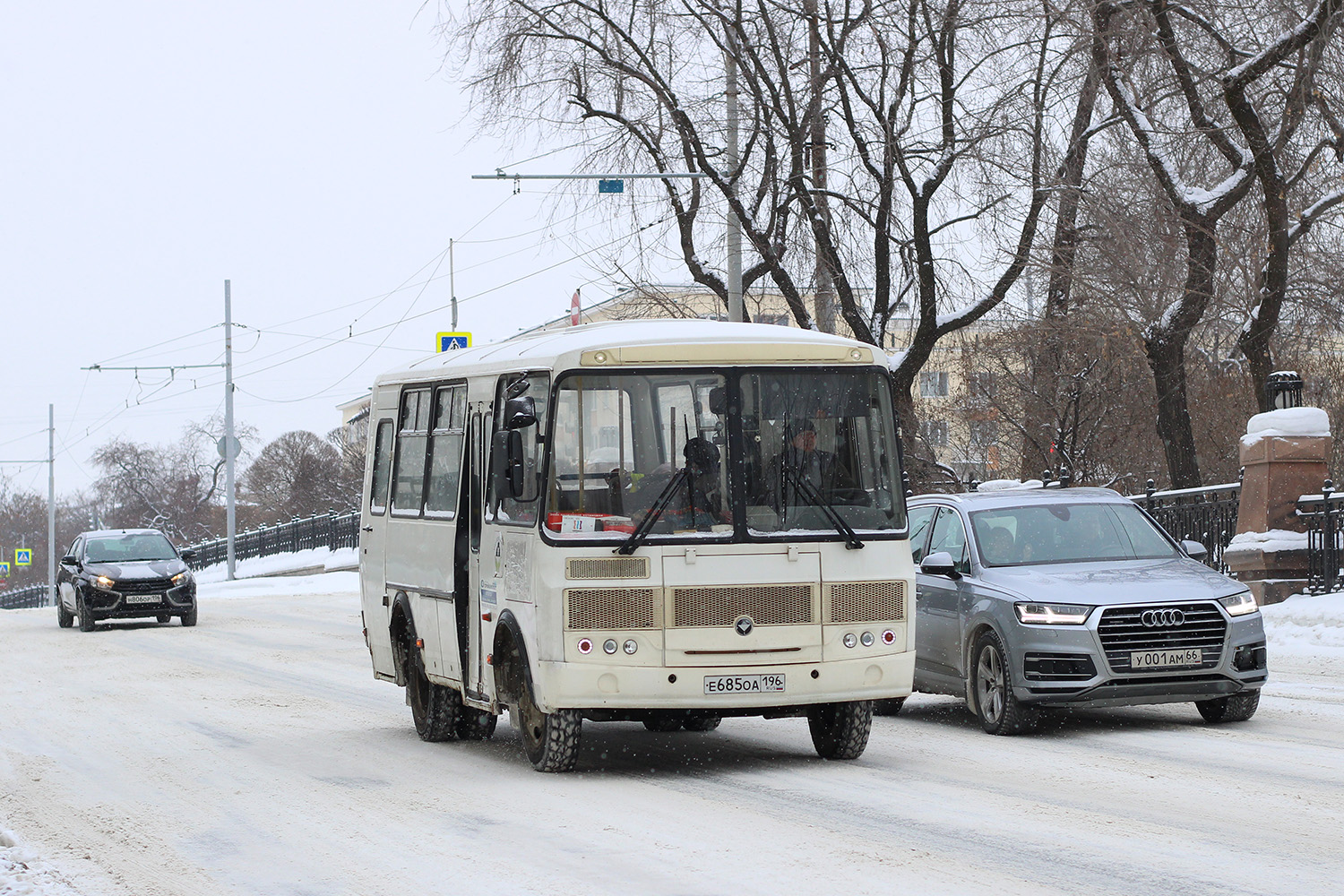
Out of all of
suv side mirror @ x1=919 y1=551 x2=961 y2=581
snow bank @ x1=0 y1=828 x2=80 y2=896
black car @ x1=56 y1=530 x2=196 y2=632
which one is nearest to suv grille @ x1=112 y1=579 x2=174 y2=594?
black car @ x1=56 y1=530 x2=196 y2=632

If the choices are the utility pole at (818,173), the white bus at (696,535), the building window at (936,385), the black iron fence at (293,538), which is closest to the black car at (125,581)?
the utility pole at (818,173)

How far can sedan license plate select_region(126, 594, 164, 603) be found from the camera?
29594mm

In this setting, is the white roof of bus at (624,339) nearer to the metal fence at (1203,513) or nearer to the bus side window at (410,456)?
the bus side window at (410,456)

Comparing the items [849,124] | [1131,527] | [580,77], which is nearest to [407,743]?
[1131,527]

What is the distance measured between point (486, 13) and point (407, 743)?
1969 centimetres

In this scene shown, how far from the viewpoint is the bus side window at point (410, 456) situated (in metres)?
13.2

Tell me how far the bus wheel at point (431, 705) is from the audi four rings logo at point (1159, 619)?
4.71m

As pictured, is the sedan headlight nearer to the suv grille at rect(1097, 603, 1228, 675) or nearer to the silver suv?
the silver suv

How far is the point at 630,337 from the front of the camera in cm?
1080

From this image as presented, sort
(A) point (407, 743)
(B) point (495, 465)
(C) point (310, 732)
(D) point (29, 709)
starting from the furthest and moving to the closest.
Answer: (D) point (29, 709) → (C) point (310, 732) → (A) point (407, 743) → (B) point (495, 465)

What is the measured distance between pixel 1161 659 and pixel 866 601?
2.48 m

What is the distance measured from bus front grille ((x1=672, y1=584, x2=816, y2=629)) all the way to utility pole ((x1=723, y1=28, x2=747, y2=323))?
59.9ft

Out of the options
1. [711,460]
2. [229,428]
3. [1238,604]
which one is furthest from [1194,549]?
[229,428]

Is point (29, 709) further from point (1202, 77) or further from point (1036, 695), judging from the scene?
point (1202, 77)
